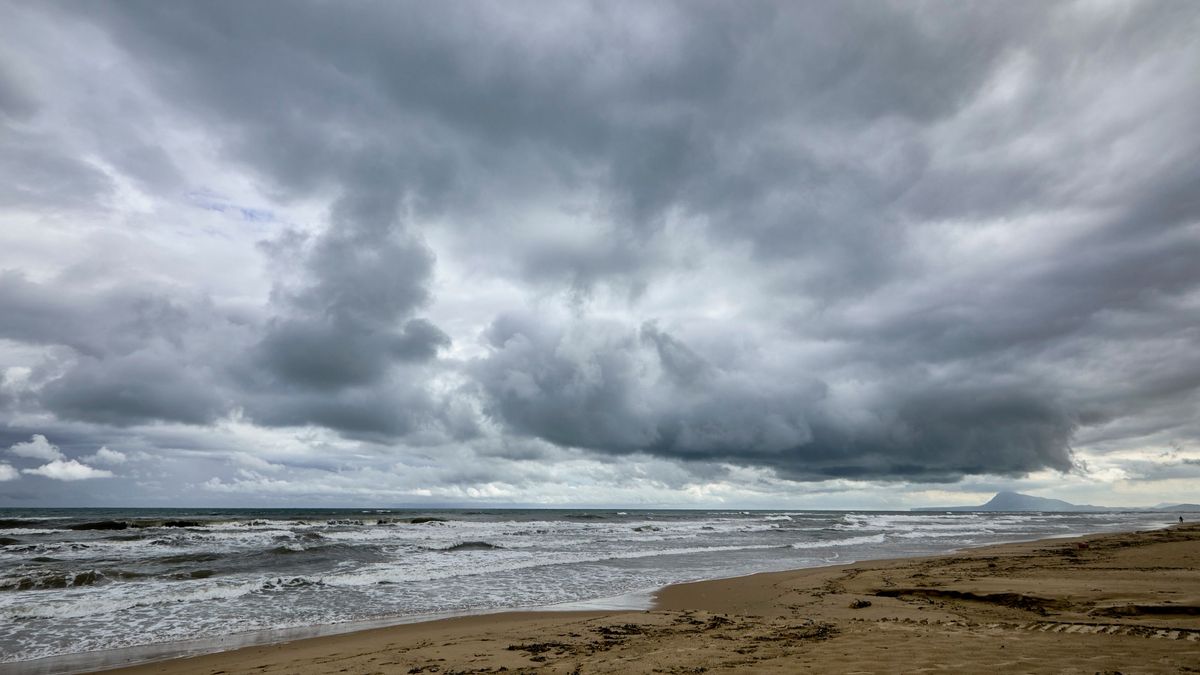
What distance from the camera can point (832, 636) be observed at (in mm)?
9742

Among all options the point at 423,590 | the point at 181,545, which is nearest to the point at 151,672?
the point at 423,590

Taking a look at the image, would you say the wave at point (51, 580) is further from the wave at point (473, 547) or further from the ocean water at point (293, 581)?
the wave at point (473, 547)

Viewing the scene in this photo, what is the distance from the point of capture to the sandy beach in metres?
7.77

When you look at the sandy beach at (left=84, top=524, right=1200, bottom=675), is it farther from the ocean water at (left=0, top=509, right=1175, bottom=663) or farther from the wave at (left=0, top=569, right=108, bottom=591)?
the wave at (left=0, top=569, right=108, bottom=591)

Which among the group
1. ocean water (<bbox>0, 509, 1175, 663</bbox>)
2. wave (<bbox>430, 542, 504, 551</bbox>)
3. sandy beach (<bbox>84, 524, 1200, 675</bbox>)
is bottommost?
wave (<bbox>430, 542, 504, 551</bbox>)

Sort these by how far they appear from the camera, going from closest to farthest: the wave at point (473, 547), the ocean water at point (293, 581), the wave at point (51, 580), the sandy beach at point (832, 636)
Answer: the sandy beach at point (832, 636)
the ocean water at point (293, 581)
the wave at point (51, 580)
the wave at point (473, 547)

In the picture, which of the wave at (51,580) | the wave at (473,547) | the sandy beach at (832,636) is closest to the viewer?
the sandy beach at (832,636)

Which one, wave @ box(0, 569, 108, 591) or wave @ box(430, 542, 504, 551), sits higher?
wave @ box(0, 569, 108, 591)

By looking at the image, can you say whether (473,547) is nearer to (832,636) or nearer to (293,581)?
(293,581)

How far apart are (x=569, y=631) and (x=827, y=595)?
7.67m

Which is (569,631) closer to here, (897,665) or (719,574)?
(897,665)

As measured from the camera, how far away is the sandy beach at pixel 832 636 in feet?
25.5

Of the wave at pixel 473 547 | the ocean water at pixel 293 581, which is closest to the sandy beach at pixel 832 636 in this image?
the ocean water at pixel 293 581

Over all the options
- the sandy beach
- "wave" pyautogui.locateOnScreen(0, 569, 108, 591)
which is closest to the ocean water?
"wave" pyautogui.locateOnScreen(0, 569, 108, 591)
